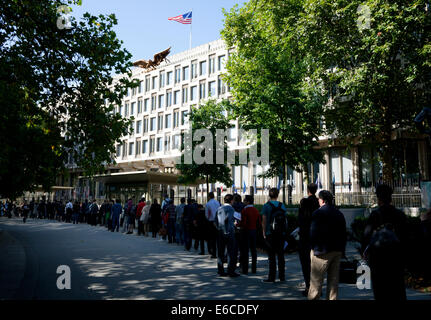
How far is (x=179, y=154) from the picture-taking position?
1736 inches

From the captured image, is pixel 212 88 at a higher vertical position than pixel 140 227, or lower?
higher

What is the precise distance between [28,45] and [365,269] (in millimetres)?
10747

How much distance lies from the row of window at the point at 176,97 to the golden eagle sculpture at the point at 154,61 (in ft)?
15.2

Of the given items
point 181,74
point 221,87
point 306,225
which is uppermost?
point 181,74

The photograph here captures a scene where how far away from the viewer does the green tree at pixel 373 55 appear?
57.3ft

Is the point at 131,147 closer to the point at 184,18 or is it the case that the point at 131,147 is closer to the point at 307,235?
the point at 184,18

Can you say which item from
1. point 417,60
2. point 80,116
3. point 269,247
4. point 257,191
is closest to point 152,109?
point 257,191

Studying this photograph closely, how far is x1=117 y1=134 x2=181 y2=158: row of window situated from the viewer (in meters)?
47.2

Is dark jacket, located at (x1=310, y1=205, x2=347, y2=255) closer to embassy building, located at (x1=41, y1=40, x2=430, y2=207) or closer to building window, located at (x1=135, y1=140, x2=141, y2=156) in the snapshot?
embassy building, located at (x1=41, y1=40, x2=430, y2=207)

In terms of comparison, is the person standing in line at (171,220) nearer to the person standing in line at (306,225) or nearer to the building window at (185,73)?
the person standing in line at (306,225)

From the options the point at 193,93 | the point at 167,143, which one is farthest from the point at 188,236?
the point at 193,93

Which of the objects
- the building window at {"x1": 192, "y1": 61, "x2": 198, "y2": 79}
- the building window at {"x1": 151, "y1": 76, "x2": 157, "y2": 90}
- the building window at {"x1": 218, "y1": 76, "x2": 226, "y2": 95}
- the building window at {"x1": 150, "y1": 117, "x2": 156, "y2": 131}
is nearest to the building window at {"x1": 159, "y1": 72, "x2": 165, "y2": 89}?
the building window at {"x1": 151, "y1": 76, "x2": 157, "y2": 90}

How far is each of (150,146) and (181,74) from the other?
37.8ft

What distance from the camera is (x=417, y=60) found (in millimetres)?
17844
